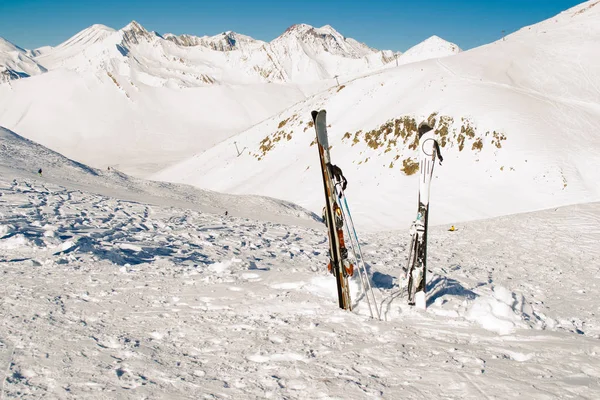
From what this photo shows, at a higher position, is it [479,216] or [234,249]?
[479,216]

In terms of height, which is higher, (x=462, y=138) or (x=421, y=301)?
(x=462, y=138)

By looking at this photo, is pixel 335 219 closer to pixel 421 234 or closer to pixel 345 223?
pixel 345 223

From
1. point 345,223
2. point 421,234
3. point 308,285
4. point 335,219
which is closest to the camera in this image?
point 335,219

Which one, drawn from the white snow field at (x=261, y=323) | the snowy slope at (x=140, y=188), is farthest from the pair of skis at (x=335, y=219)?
the snowy slope at (x=140, y=188)

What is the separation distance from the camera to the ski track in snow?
14.7ft

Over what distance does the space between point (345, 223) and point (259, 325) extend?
80.7 inches

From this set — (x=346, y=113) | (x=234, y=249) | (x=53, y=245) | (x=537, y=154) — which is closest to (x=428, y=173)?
(x=234, y=249)

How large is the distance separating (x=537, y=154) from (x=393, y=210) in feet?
36.2

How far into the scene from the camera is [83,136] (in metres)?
134

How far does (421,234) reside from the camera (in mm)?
6996

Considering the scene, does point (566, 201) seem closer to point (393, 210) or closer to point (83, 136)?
point (393, 210)

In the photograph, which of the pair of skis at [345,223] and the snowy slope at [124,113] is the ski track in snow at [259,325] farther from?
the snowy slope at [124,113]

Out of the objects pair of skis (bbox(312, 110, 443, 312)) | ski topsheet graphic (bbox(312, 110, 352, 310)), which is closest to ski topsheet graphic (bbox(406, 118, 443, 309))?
pair of skis (bbox(312, 110, 443, 312))

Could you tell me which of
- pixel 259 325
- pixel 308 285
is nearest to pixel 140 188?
→ pixel 308 285
